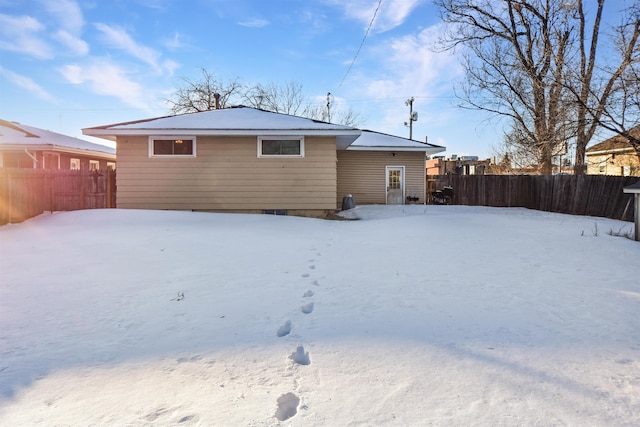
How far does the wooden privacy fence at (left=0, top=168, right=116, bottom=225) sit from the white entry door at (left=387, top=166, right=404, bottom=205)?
1195cm

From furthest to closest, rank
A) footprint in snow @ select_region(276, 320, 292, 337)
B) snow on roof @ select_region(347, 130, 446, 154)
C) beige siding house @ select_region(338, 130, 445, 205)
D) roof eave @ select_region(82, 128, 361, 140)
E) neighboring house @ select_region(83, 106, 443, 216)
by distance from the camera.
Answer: beige siding house @ select_region(338, 130, 445, 205), snow on roof @ select_region(347, 130, 446, 154), neighboring house @ select_region(83, 106, 443, 216), roof eave @ select_region(82, 128, 361, 140), footprint in snow @ select_region(276, 320, 292, 337)

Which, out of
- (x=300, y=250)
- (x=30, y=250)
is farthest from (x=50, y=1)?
(x=300, y=250)

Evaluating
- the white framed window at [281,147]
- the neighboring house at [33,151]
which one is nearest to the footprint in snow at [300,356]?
the white framed window at [281,147]

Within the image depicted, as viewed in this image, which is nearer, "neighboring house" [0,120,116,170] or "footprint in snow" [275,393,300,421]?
"footprint in snow" [275,393,300,421]

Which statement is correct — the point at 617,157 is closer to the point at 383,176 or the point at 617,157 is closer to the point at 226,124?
the point at 383,176

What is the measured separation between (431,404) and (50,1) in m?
12.4

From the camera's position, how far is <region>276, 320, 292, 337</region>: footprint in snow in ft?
10.1

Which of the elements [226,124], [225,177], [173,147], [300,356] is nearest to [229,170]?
[225,177]

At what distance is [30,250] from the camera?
20.7 ft

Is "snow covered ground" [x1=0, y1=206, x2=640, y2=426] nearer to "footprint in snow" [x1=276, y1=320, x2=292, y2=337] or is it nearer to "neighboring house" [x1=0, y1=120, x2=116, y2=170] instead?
"footprint in snow" [x1=276, y1=320, x2=292, y2=337]

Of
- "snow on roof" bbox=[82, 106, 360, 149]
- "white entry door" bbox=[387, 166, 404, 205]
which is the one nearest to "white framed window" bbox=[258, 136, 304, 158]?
"snow on roof" bbox=[82, 106, 360, 149]

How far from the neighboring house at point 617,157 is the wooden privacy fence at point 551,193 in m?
1.27

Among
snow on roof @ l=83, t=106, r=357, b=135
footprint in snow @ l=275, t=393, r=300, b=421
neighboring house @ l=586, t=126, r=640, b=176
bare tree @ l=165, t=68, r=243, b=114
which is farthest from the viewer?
bare tree @ l=165, t=68, r=243, b=114

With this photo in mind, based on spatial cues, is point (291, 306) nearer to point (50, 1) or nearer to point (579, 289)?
point (579, 289)
